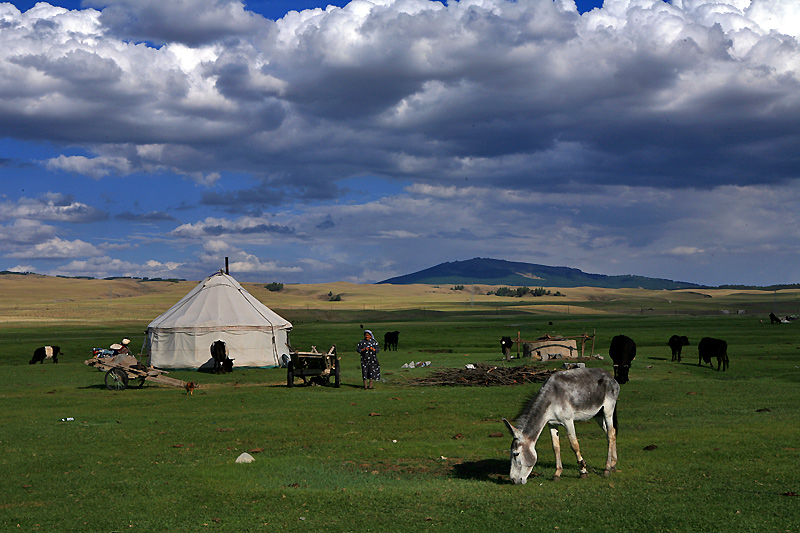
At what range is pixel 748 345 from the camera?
5031cm

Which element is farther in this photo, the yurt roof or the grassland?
the yurt roof

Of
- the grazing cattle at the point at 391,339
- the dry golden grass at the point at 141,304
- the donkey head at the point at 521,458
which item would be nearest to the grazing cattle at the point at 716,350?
the grazing cattle at the point at 391,339

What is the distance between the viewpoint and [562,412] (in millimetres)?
11258

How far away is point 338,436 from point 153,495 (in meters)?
6.34

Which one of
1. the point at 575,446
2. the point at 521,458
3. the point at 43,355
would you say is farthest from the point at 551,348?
the point at 43,355

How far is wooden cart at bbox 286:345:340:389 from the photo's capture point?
1169 inches

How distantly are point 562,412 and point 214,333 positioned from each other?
33828 millimetres

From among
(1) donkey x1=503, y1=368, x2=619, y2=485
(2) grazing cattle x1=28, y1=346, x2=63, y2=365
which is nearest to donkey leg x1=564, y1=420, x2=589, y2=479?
(1) donkey x1=503, y1=368, x2=619, y2=485

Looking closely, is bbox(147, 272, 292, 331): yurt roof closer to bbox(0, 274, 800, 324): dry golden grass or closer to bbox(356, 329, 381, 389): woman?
bbox(356, 329, 381, 389): woman

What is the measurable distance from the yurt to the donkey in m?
33.3

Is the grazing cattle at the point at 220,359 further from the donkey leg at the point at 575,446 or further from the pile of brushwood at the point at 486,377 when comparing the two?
the donkey leg at the point at 575,446

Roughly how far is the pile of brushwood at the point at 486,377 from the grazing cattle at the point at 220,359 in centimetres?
1389

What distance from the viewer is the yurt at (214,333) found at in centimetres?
4166

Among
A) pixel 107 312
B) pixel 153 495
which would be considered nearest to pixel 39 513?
pixel 153 495
